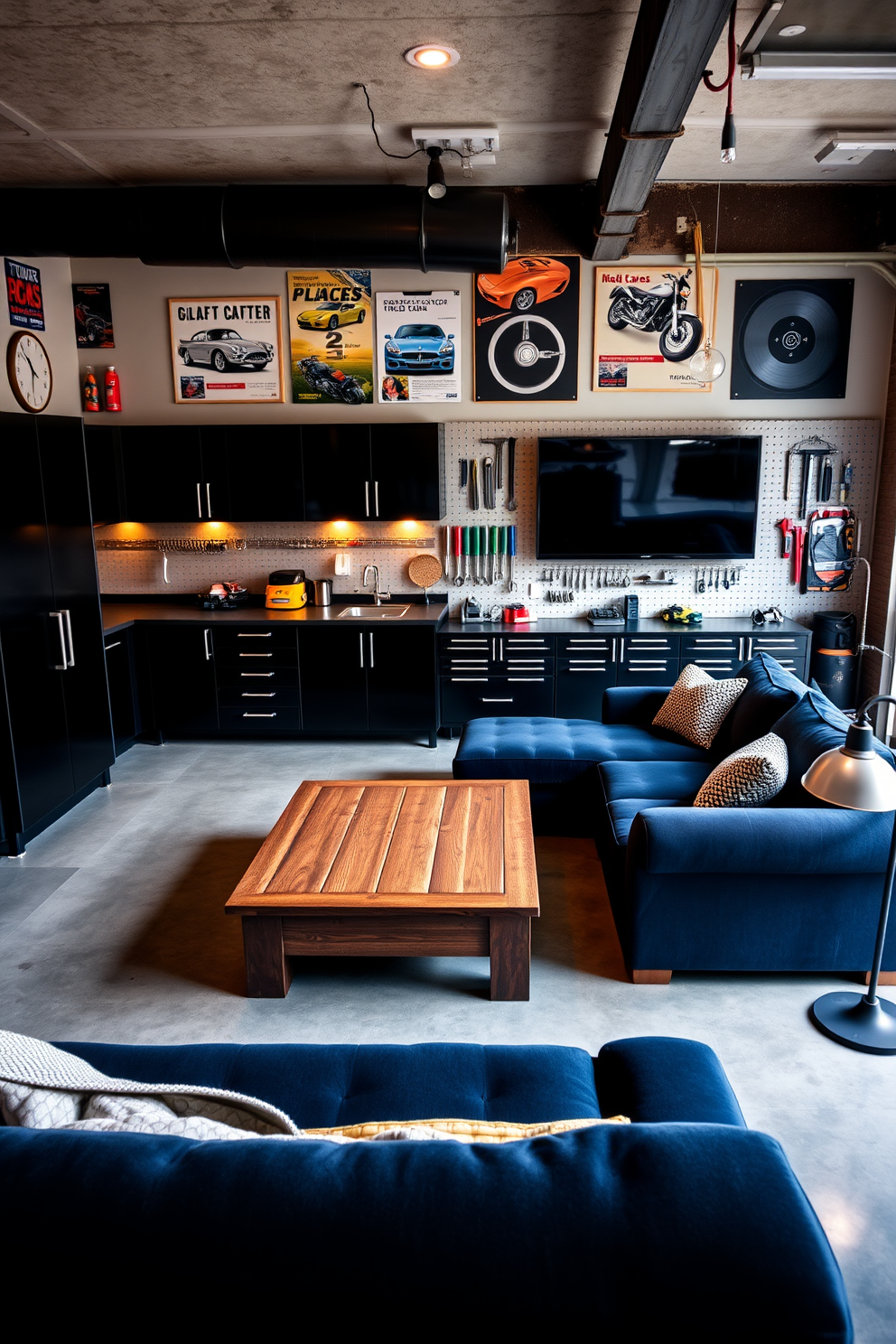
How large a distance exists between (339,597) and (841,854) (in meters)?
4.20

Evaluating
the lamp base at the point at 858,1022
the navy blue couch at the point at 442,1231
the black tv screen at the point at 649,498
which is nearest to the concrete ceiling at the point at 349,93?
the black tv screen at the point at 649,498

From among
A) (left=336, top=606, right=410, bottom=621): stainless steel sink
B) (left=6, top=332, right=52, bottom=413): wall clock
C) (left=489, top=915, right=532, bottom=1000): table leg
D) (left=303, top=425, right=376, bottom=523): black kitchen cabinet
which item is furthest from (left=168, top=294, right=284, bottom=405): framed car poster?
(left=489, top=915, right=532, bottom=1000): table leg

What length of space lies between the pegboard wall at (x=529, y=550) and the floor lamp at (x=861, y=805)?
3.42 m

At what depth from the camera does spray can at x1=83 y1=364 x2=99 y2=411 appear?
244 inches

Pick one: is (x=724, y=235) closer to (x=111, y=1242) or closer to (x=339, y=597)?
(x=339, y=597)

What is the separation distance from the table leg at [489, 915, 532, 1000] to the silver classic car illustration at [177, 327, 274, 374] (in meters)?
4.46

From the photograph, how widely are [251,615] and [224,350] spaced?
5.93ft

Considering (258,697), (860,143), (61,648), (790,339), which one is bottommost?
(258,697)

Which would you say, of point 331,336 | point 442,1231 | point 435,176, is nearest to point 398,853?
point 442,1231

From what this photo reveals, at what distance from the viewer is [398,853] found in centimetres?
336

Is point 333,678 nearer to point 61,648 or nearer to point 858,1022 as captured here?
point 61,648

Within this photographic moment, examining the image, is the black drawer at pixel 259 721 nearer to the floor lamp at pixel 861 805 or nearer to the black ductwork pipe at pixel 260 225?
the black ductwork pipe at pixel 260 225

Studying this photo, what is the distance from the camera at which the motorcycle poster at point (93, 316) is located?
6.10m

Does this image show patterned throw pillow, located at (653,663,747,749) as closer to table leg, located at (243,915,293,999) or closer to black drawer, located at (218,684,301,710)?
table leg, located at (243,915,293,999)
